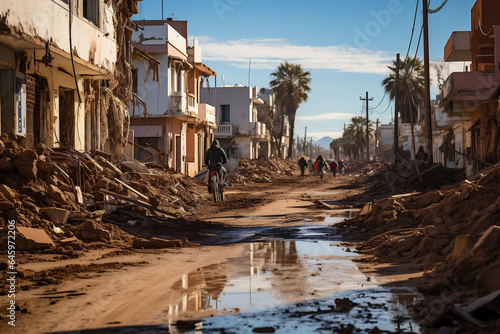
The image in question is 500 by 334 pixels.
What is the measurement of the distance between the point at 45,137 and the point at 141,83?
1953 centimetres

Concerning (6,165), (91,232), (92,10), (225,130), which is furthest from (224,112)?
(91,232)

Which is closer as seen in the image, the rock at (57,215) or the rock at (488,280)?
the rock at (488,280)

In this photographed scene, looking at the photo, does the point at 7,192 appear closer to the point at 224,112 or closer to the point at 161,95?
the point at 161,95

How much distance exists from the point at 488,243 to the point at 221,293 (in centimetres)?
301

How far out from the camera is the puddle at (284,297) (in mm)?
5895

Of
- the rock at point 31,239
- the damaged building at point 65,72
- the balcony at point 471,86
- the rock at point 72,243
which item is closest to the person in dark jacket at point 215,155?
the damaged building at point 65,72

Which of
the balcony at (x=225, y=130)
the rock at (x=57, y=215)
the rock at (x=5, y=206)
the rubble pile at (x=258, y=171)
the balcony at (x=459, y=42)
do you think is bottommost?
the rubble pile at (x=258, y=171)

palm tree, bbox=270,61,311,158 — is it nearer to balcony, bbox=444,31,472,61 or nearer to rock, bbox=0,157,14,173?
balcony, bbox=444,31,472,61

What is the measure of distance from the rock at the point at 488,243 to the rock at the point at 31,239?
6.81 meters

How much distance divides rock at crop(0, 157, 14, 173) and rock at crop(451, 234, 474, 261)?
28.4ft

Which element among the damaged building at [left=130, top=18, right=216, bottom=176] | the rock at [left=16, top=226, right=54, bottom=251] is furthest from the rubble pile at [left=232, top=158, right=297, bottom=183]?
the rock at [left=16, top=226, right=54, bottom=251]

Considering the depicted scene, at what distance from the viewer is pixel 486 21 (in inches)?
1096

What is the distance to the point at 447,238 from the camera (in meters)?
10.1

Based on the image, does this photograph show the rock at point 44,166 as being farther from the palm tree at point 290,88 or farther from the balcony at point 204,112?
the palm tree at point 290,88
